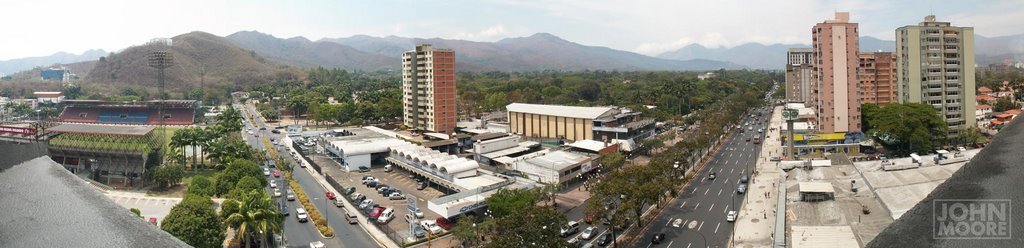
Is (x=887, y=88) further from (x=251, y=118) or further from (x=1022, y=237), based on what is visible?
(x=251, y=118)

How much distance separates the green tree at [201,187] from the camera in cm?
1905

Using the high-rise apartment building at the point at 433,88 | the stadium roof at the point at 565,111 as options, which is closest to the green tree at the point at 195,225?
the high-rise apartment building at the point at 433,88

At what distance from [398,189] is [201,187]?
6817 mm

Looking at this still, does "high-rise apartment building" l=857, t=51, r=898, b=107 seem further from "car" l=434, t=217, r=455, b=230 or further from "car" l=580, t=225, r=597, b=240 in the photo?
"car" l=434, t=217, r=455, b=230

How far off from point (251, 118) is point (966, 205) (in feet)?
194

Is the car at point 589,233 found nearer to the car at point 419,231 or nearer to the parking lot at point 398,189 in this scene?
the car at point 419,231

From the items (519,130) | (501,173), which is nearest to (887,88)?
(519,130)

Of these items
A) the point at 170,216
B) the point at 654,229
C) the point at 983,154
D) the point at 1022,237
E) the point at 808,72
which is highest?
the point at 808,72

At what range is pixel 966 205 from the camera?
304 centimetres

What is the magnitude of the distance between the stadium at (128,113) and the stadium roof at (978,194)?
55.8 metres

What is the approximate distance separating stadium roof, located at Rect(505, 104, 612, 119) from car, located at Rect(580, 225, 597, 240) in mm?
17000

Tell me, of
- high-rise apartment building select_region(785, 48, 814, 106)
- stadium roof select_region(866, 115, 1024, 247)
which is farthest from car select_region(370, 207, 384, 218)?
high-rise apartment building select_region(785, 48, 814, 106)

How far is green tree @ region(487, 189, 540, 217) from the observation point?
55.2ft

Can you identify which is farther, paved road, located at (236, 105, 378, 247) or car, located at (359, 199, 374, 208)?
car, located at (359, 199, 374, 208)
